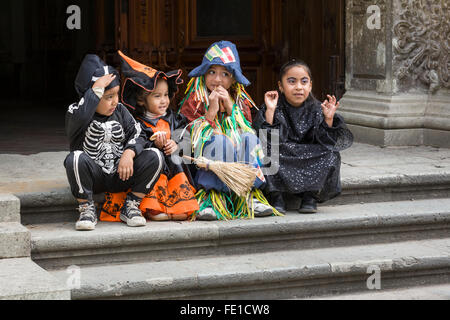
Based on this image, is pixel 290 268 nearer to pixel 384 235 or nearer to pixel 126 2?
pixel 384 235

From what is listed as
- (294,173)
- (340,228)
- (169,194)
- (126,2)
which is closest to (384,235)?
(340,228)

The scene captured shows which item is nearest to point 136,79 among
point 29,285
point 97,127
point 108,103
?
point 108,103

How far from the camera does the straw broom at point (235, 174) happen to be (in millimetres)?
4727

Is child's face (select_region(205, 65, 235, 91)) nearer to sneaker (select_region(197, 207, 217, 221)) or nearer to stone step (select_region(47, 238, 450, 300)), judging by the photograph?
sneaker (select_region(197, 207, 217, 221))

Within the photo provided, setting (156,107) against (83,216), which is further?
(156,107)

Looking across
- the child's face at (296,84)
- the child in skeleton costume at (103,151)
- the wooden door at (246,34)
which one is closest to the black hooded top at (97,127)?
the child in skeleton costume at (103,151)

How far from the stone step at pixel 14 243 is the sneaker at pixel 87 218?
1.04 feet

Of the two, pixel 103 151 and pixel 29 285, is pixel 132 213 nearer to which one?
pixel 103 151

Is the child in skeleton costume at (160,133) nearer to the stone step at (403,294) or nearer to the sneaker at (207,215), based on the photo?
the sneaker at (207,215)

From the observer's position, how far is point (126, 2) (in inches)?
301

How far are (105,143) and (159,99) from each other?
0.47m

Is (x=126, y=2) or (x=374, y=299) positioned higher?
(x=126, y=2)
